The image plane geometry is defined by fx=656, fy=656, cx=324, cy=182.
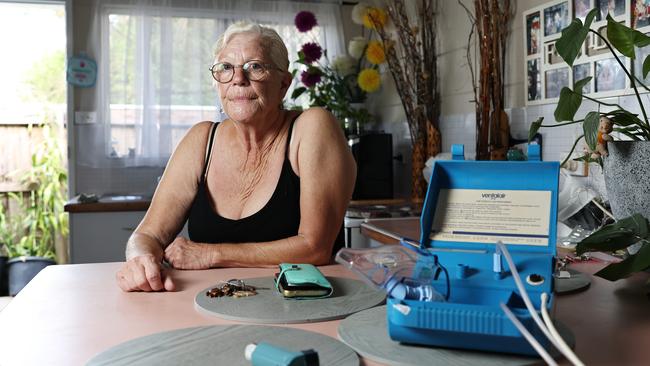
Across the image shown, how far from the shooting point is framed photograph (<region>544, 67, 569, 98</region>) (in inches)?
88.7

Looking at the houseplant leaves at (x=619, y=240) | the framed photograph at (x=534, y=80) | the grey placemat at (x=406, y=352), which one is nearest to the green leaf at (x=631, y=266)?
the houseplant leaves at (x=619, y=240)

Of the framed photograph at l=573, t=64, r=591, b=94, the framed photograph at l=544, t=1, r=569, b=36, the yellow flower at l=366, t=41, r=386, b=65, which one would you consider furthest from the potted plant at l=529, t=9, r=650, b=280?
the yellow flower at l=366, t=41, r=386, b=65

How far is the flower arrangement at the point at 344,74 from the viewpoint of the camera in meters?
3.63

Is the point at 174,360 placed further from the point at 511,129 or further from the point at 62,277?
the point at 511,129

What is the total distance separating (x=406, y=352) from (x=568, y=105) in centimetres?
71

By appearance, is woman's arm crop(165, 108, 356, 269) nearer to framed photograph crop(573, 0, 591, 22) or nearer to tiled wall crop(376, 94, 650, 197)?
tiled wall crop(376, 94, 650, 197)

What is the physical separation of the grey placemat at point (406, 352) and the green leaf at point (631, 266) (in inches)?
9.4

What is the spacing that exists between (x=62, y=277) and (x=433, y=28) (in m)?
2.42

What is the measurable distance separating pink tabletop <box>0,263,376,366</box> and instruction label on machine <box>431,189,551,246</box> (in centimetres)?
22

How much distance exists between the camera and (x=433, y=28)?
10.7ft

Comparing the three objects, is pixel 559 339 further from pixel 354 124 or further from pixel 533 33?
pixel 354 124

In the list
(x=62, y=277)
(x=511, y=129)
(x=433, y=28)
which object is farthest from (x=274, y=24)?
(x=62, y=277)

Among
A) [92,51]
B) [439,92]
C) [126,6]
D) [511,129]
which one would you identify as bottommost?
[511,129]

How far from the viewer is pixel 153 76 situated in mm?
3879
